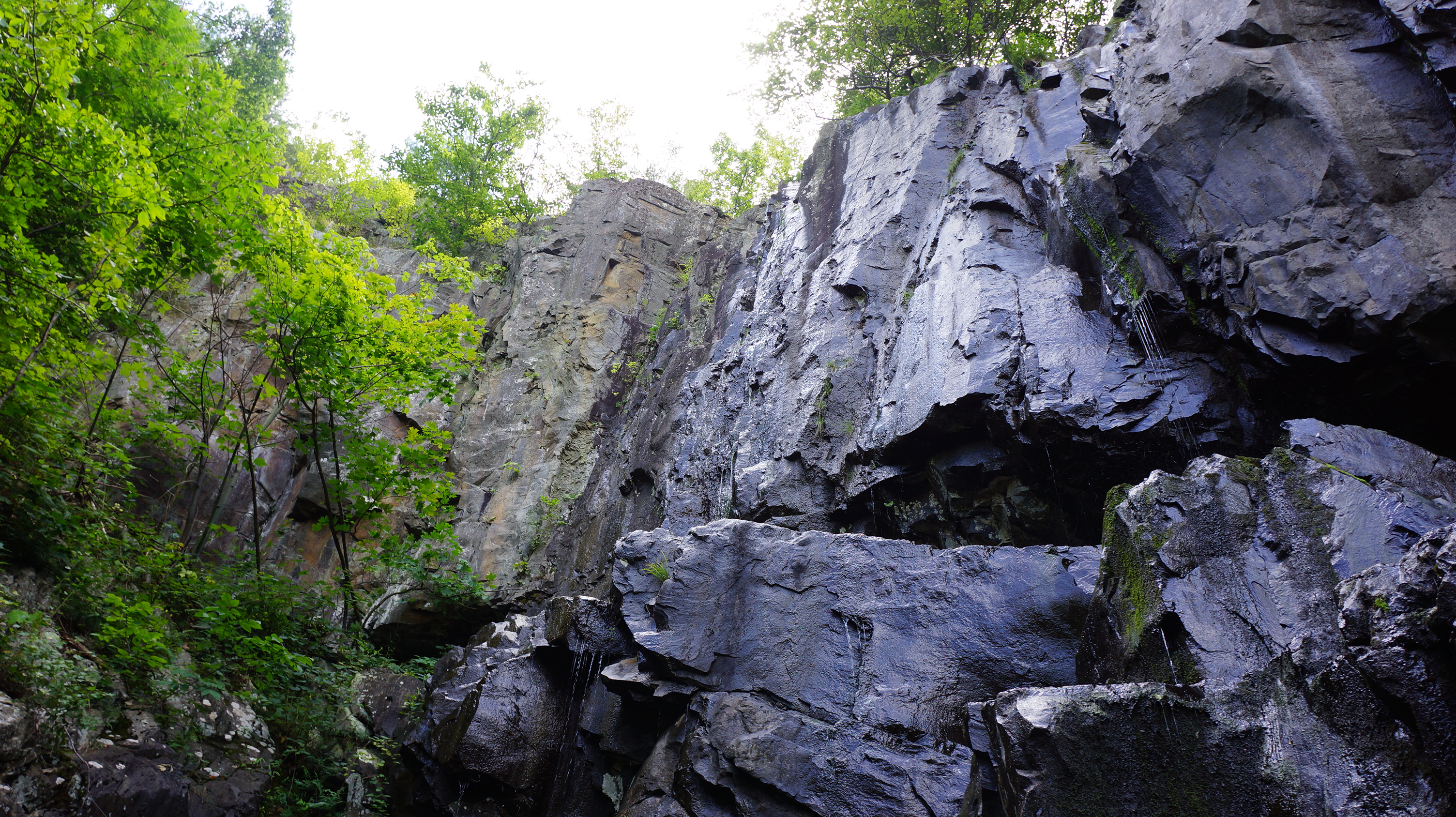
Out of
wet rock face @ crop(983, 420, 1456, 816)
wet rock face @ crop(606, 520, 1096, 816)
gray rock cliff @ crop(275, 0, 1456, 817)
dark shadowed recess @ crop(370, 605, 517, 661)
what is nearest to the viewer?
wet rock face @ crop(983, 420, 1456, 816)

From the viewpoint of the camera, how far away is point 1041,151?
33.7 feet

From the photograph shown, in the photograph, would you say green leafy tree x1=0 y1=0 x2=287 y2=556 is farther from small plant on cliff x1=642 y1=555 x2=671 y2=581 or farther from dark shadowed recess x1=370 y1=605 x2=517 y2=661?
dark shadowed recess x1=370 y1=605 x2=517 y2=661

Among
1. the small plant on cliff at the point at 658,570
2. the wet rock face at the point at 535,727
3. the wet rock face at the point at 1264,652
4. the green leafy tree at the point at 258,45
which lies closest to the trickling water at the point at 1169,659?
the wet rock face at the point at 1264,652

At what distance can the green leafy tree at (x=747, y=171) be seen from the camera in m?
24.5

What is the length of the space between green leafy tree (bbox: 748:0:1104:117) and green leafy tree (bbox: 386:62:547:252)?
11.2 meters

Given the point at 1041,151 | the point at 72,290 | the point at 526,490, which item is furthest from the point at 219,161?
the point at 1041,151

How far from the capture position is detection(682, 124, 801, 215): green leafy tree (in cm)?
2445

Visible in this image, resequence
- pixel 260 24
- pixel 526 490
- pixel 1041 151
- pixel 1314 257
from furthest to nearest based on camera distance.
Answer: pixel 260 24
pixel 526 490
pixel 1041 151
pixel 1314 257

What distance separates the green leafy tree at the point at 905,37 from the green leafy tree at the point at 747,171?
5.45 meters

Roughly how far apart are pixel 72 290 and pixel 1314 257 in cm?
1227

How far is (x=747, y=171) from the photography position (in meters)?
25.4

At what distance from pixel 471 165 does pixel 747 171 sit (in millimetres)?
9342

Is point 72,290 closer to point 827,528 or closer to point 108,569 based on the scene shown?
point 108,569

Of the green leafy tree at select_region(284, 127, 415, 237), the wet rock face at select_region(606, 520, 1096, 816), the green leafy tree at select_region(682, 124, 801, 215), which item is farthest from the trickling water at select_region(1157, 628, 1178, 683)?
the green leafy tree at select_region(284, 127, 415, 237)
